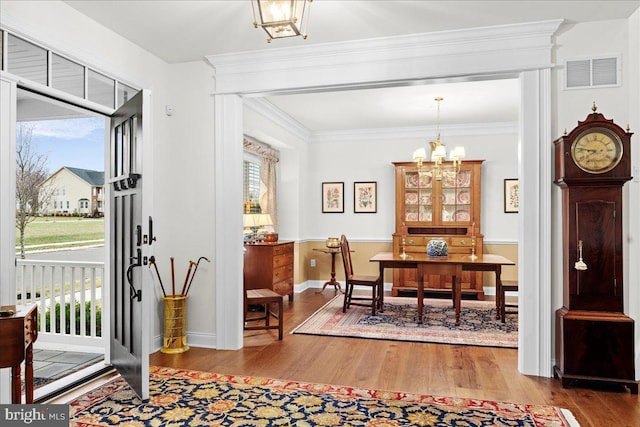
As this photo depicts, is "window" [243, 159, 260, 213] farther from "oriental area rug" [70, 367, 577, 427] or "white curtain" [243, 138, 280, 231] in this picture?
"oriental area rug" [70, 367, 577, 427]

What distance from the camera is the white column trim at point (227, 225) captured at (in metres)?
4.14

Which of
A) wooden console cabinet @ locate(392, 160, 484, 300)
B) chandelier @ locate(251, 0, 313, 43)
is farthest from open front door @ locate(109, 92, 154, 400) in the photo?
wooden console cabinet @ locate(392, 160, 484, 300)

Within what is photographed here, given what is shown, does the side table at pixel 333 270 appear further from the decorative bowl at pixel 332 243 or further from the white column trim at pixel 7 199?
the white column trim at pixel 7 199

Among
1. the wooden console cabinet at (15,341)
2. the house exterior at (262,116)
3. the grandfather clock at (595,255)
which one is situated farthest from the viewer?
the house exterior at (262,116)

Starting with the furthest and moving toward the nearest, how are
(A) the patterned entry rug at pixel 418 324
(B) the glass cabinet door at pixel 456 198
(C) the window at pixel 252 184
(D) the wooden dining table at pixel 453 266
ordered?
1. (B) the glass cabinet door at pixel 456 198
2. (C) the window at pixel 252 184
3. (D) the wooden dining table at pixel 453 266
4. (A) the patterned entry rug at pixel 418 324

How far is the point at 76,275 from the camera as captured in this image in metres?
4.58

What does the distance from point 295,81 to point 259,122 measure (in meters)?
2.04

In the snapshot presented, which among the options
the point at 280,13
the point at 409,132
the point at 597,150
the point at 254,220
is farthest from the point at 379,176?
the point at 280,13

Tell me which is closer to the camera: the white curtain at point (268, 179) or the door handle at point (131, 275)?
the door handle at point (131, 275)

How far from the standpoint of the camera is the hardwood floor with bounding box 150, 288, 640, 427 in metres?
2.98

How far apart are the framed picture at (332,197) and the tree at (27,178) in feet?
14.1

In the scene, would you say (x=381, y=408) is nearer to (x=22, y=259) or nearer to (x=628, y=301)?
(x=628, y=301)

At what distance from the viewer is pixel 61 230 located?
16.0 ft

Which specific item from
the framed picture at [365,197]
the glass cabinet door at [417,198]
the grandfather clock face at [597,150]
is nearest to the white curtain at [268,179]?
the framed picture at [365,197]
